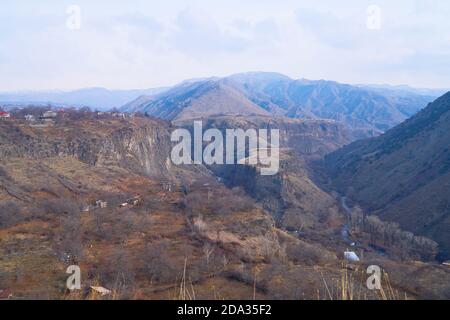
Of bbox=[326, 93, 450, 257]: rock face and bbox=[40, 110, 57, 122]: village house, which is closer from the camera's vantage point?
bbox=[326, 93, 450, 257]: rock face

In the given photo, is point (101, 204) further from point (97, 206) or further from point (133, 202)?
point (133, 202)

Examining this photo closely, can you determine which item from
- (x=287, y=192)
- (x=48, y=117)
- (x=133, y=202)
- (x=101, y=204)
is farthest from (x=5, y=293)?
(x=48, y=117)

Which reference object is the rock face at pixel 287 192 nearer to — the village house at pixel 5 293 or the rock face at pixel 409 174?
the rock face at pixel 409 174

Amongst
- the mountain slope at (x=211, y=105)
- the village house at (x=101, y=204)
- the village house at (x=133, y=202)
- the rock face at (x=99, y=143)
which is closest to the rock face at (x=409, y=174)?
the village house at (x=133, y=202)

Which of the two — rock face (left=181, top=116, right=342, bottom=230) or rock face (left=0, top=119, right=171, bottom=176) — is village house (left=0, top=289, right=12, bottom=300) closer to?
rock face (left=0, top=119, right=171, bottom=176)

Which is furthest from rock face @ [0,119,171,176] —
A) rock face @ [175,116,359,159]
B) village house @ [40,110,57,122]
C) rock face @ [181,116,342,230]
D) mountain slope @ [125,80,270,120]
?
mountain slope @ [125,80,270,120]
